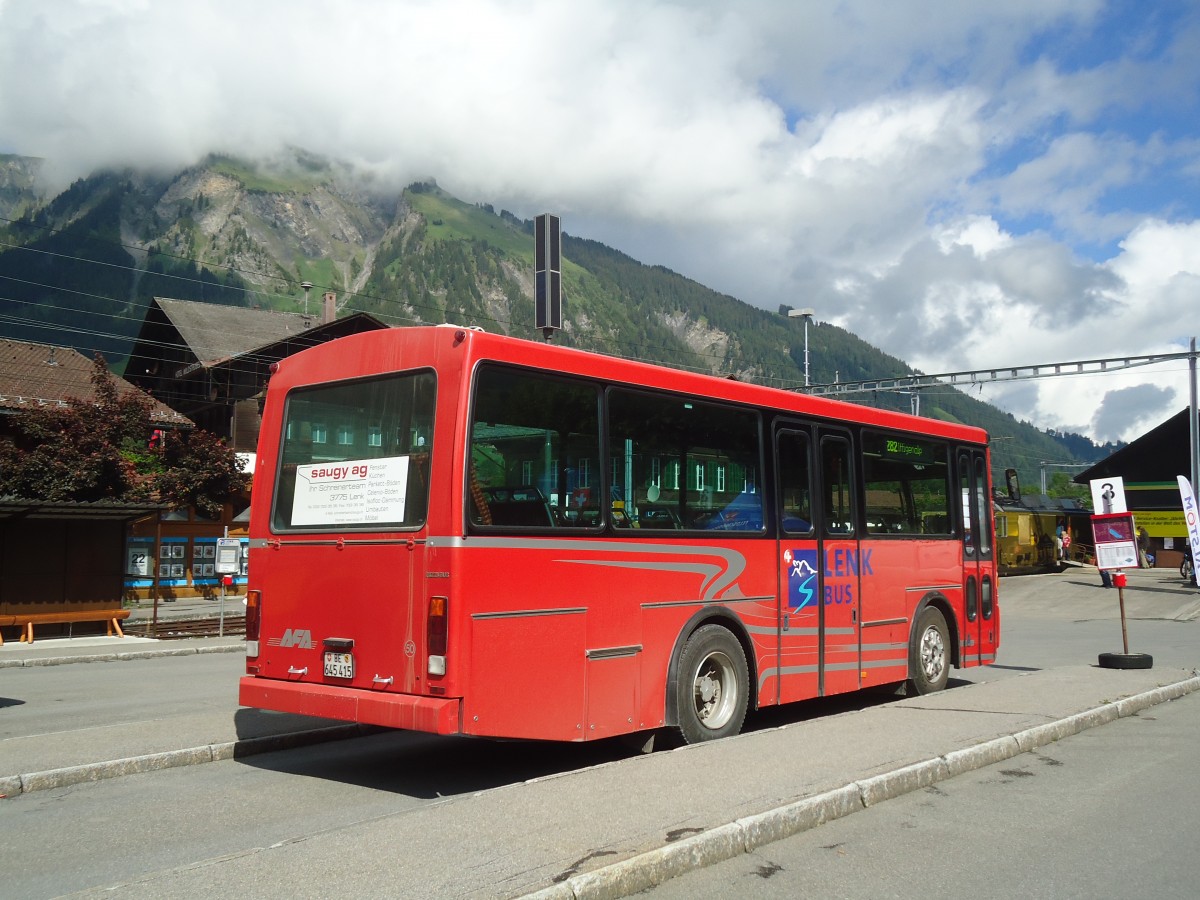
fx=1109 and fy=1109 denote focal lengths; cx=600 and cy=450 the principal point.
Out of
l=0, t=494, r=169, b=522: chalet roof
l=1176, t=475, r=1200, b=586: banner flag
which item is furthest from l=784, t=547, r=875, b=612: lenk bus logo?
l=1176, t=475, r=1200, b=586: banner flag

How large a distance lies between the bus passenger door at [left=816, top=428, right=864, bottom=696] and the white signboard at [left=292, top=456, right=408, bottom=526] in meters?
4.54

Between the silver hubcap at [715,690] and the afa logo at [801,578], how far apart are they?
105 cm

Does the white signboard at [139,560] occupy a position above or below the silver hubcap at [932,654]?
above

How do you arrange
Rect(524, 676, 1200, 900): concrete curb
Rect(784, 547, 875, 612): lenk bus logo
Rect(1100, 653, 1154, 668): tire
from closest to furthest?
Rect(524, 676, 1200, 900): concrete curb → Rect(784, 547, 875, 612): lenk bus logo → Rect(1100, 653, 1154, 668): tire

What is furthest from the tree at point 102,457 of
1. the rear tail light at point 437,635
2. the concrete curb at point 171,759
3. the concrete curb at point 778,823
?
the concrete curb at point 778,823

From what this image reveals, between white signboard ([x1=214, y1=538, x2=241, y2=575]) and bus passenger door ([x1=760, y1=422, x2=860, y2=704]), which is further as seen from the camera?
white signboard ([x1=214, y1=538, x2=241, y2=575])

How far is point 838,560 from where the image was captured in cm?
1078

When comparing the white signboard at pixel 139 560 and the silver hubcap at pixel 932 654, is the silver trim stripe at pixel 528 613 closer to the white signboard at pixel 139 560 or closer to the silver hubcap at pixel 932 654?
the silver hubcap at pixel 932 654

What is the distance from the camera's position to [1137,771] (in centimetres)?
843

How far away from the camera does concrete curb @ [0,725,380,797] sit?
7703 millimetres

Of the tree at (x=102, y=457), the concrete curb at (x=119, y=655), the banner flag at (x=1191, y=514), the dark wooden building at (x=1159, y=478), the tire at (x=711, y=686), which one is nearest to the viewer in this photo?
the tire at (x=711, y=686)

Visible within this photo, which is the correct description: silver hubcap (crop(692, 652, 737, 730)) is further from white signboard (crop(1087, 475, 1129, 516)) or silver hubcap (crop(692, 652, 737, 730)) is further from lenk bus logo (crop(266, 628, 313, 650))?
white signboard (crop(1087, 475, 1129, 516))

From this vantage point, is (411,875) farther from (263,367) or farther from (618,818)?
(263,367)

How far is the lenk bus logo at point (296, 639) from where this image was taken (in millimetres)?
8070
